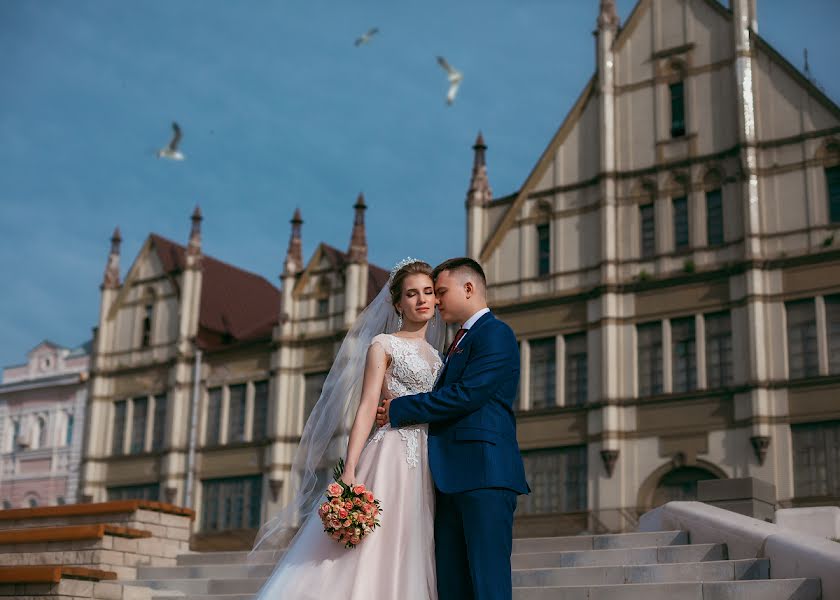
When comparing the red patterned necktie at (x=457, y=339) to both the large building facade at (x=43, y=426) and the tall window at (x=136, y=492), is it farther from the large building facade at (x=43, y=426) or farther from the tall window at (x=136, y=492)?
the large building facade at (x=43, y=426)

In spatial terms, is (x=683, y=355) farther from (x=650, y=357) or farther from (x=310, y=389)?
(x=310, y=389)

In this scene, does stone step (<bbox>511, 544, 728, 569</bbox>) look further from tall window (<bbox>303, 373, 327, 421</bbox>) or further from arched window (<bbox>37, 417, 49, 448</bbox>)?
arched window (<bbox>37, 417, 49, 448</bbox>)

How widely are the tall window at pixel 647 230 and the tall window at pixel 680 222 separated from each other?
1.97 feet

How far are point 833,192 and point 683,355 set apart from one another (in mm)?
5516

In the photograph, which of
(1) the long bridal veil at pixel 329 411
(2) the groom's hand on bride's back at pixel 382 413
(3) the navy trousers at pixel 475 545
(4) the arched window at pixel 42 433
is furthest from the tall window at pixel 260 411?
(3) the navy trousers at pixel 475 545

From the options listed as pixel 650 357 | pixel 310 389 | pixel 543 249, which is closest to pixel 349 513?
pixel 650 357

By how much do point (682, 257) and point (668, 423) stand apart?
14.5 feet

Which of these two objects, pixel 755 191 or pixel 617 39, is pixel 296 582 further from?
pixel 617 39

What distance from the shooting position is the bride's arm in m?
6.34

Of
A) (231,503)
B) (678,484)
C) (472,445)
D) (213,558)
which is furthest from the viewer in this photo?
(231,503)

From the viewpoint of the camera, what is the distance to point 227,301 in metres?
43.9

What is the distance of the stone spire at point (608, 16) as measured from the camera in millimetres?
32906

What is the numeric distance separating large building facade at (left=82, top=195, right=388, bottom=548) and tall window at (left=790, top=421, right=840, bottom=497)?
14488mm

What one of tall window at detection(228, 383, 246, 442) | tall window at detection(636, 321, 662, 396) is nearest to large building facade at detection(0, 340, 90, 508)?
tall window at detection(228, 383, 246, 442)
